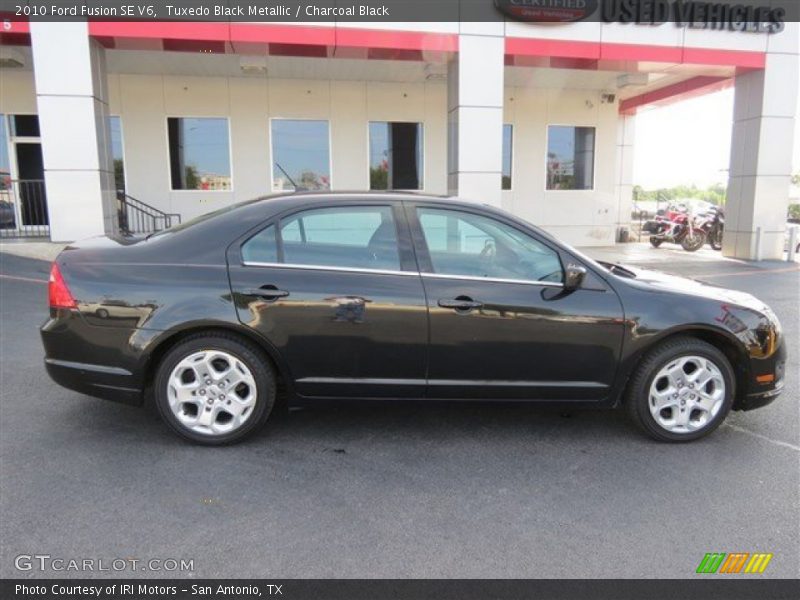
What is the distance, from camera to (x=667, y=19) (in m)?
12.1

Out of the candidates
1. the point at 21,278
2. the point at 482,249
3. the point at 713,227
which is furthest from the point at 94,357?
the point at 713,227

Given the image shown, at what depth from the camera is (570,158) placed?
17266 millimetres

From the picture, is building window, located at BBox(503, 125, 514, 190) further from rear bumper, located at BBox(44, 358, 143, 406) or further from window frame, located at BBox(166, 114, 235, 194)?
rear bumper, located at BBox(44, 358, 143, 406)

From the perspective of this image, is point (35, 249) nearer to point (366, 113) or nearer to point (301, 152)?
point (301, 152)

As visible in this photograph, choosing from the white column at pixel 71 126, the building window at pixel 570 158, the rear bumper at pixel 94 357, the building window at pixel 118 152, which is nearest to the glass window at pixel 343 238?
the rear bumper at pixel 94 357

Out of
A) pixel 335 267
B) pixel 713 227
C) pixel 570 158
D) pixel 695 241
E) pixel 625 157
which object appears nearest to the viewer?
pixel 335 267

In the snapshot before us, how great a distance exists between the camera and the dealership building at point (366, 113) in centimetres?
1042

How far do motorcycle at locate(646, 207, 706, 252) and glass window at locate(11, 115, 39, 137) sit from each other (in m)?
16.7

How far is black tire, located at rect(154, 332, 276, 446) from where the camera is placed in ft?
12.1

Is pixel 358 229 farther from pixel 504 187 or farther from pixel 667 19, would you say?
pixel 504 187

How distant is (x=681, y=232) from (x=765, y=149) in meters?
3.83

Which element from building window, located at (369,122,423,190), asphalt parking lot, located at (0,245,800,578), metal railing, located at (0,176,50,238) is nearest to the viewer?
asphalt parking lot, located at (0,245,800,578)

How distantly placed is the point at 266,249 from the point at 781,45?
14153 mm

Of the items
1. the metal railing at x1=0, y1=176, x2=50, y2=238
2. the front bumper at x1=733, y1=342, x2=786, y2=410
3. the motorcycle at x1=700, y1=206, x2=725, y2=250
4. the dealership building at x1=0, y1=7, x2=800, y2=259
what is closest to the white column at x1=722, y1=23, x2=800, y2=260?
the dealership building at x1=0, y1=7, x2=800, y2=259
